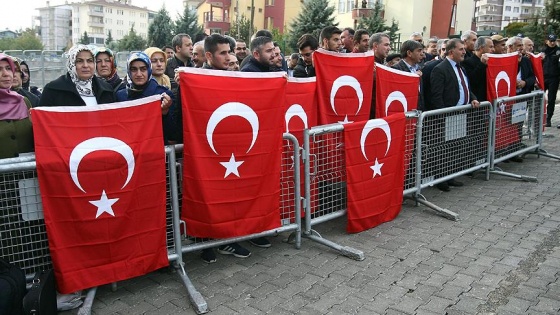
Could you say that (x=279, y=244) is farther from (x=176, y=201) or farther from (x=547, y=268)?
(x=547, y=268)

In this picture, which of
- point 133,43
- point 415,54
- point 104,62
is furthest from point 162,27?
point 104,62

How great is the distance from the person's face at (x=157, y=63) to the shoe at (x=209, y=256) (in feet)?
7.48

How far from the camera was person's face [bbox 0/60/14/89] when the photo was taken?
3.88m

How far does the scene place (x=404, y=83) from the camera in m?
6.05

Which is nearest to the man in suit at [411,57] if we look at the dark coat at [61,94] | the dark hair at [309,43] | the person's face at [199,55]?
the dark hair at [309,43]

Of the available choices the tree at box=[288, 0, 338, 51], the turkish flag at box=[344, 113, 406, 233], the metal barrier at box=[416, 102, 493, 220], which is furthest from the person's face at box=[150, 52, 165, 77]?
the tree at box=[288, 0, 338, 51]

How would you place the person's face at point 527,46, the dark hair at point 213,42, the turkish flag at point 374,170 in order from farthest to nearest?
the person's face at point 527,46
the turkish flag at point 374,170
the dark hair at point 213,42

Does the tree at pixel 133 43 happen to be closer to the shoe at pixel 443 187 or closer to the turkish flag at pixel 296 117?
the shoe at pixel 443 187

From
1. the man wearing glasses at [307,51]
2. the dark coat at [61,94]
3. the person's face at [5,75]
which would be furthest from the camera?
the man wearing glasses at [307,51]

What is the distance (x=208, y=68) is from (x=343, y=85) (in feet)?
5.00

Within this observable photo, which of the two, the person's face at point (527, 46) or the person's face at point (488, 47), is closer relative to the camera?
the person's face at point (488, 47)

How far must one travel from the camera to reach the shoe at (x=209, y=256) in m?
4.68

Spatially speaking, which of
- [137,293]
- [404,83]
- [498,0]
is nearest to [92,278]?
[137,293]

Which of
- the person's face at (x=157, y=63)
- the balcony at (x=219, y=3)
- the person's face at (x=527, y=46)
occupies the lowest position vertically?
the person's face at (x=157, y=63)
